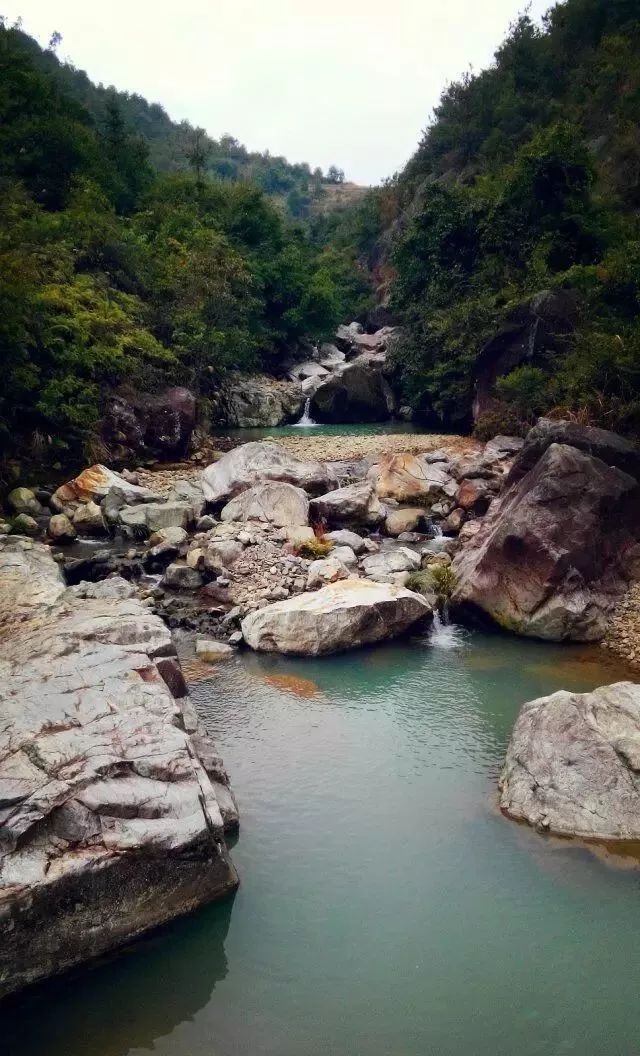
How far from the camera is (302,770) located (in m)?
7.76

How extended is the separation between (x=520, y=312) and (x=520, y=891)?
67.1 ft

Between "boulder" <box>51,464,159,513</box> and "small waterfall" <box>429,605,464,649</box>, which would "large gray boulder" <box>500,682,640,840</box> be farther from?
"boulder" <box>51,464,159,513</box>

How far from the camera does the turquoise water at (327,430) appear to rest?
27.3m

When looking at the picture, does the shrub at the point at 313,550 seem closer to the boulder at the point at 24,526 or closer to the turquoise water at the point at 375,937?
the turquoise water at the point at 375,937

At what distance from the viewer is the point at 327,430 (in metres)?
28.9

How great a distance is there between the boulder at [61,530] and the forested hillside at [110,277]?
3.28 meters

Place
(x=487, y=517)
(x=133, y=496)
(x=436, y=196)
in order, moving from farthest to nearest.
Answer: (x=436, y=196)
(x=133, y=496)
(x=487, y=517)

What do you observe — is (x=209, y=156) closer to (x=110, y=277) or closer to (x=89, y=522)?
(x=110, y=277)

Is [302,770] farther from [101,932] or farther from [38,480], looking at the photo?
[38,480]

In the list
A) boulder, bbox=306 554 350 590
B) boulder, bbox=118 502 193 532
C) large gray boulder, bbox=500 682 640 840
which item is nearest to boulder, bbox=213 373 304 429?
boulder, bbox=118 502 193 532

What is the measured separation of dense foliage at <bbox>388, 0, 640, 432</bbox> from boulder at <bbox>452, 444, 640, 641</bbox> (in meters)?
3.81

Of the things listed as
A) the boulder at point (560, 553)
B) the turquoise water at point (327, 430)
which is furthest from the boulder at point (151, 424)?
the boulder at point (560, 553)

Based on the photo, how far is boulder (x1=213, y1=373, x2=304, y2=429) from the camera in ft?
95.9

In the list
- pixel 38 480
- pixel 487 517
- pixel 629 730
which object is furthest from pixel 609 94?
pixel 629 730
